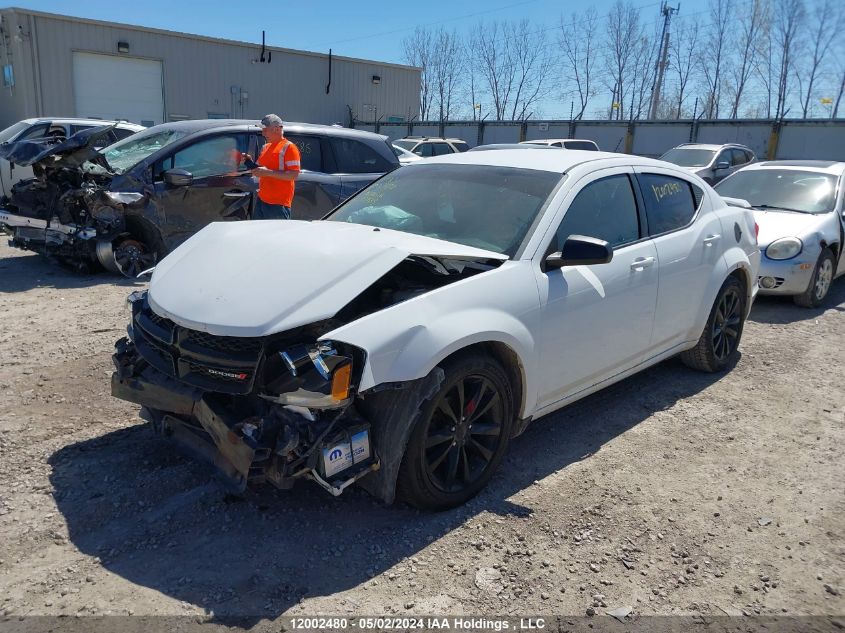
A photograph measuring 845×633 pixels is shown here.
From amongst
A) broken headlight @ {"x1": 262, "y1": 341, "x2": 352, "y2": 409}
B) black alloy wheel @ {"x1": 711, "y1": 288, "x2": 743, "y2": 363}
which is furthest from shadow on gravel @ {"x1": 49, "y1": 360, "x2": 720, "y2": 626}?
black alloy wheel @ {"x1": 711, "y1": 288, "x2": 743, "y2": 363}

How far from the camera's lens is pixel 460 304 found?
3.23 m

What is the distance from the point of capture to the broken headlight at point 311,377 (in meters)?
2.80

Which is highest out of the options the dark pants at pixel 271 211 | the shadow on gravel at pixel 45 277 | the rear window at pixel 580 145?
the rear window at pixel 580 145

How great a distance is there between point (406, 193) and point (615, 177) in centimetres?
137

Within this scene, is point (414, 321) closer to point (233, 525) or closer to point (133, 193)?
point (233, 525)

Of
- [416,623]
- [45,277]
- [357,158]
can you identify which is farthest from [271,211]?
[416,623]

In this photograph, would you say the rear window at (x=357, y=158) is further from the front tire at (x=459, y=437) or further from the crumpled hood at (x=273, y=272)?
the front tire at (x=459, y=437)

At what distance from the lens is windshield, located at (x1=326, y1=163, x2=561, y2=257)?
3.80m

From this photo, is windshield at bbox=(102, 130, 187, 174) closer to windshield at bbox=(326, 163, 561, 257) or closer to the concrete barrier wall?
windshield at bbox=(326, 163, 561, 257)

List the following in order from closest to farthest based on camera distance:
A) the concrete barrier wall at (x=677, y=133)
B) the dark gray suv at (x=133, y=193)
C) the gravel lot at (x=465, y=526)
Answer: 1. the gravel lot at (x=465, y=526)
2. the dark gray suv at (x=133, y=193)
3. the concrete barrier wall at (x=677, y=133)

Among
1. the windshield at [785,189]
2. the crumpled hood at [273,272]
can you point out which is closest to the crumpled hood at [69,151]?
the crumpled hood at [273,272]

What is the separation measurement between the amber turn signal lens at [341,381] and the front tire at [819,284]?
22.3ft

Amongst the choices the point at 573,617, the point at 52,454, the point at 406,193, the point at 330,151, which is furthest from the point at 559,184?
the point at 330,151

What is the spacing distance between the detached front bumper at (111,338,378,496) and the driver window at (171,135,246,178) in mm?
5251
